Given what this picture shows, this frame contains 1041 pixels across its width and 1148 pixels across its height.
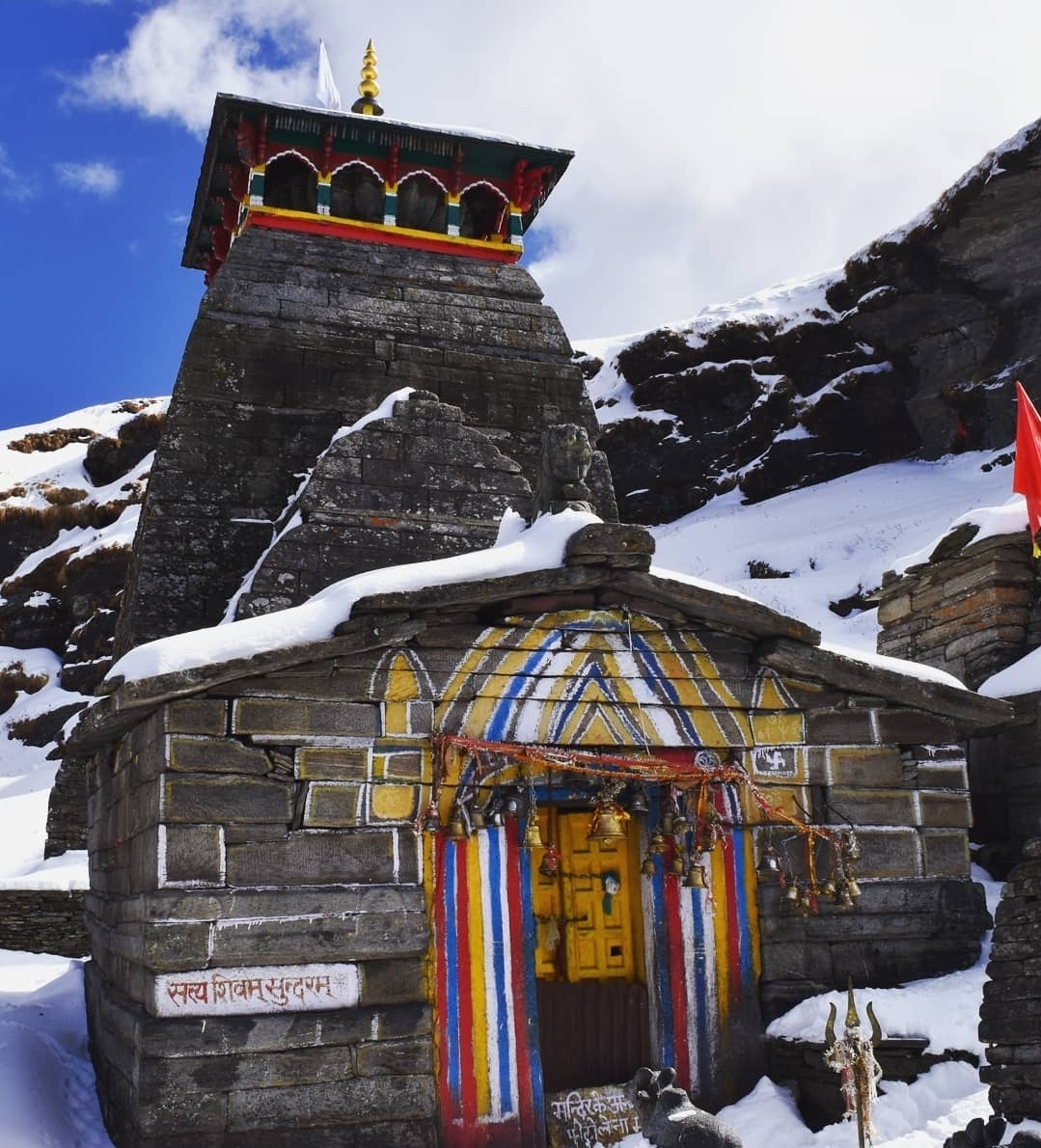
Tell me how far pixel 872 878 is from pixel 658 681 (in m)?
2.02

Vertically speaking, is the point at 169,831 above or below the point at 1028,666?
below

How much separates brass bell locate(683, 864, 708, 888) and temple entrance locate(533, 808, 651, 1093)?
0.51 meters

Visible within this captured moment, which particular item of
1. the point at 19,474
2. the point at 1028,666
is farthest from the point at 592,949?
the point at 19,474

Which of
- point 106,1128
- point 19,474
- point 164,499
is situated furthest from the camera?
point 19,474

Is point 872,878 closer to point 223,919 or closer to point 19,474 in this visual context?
point 223,919

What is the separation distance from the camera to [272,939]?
23.3 ft

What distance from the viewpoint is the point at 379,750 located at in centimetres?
757

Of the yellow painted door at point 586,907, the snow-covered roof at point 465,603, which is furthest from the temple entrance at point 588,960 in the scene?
the snow-covered roof at point 465,603

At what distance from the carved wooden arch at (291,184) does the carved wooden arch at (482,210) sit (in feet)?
5.93

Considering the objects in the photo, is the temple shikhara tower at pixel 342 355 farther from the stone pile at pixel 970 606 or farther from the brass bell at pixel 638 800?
the brass bell at pixel 638 800

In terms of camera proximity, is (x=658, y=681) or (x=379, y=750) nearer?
(x=379, y=750)

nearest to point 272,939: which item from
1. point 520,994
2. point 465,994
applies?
point 465,994

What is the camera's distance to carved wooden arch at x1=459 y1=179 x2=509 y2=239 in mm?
14852

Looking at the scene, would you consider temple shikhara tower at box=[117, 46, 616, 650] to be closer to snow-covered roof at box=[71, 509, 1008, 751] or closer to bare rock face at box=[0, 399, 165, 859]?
snow-covered roof at box=[71, 509, 1008, 751]
